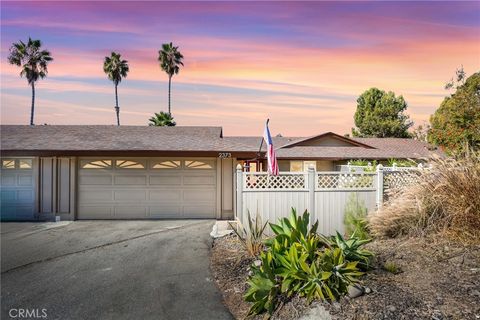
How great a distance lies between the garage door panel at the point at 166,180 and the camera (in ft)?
38.8

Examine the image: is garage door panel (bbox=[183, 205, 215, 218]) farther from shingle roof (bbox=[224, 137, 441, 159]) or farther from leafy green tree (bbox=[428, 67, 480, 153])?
leafy green tree (bbox=[428, 67, 480, 153])

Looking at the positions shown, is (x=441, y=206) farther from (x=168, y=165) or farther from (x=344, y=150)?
(x=344, y=150)

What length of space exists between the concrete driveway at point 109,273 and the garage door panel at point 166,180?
2141 mm

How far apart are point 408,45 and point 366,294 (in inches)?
351

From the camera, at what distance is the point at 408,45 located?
33.6 feet

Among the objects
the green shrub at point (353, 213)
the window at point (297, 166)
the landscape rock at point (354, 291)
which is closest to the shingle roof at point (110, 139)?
the green shrub at point (353, 213)

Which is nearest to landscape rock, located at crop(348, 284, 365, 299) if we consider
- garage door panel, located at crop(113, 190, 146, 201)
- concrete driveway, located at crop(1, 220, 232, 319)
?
concrete driveway, located at crop(1, 220, 232, 319)

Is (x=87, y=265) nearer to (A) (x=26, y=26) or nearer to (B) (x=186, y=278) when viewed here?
(B) (x=186, y=278)

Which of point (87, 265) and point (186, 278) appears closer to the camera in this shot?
point (186, 278)

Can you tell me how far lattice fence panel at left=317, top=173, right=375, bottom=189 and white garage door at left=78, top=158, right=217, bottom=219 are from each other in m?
4.14

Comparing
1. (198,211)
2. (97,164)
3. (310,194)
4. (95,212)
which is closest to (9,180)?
(97,164)

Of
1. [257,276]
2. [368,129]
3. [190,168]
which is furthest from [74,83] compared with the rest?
[368,129]

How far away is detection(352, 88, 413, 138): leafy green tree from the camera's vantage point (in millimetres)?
37000

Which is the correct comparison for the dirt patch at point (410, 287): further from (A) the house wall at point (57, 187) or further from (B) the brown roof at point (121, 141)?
(A) the house wall at point (57, 187)
